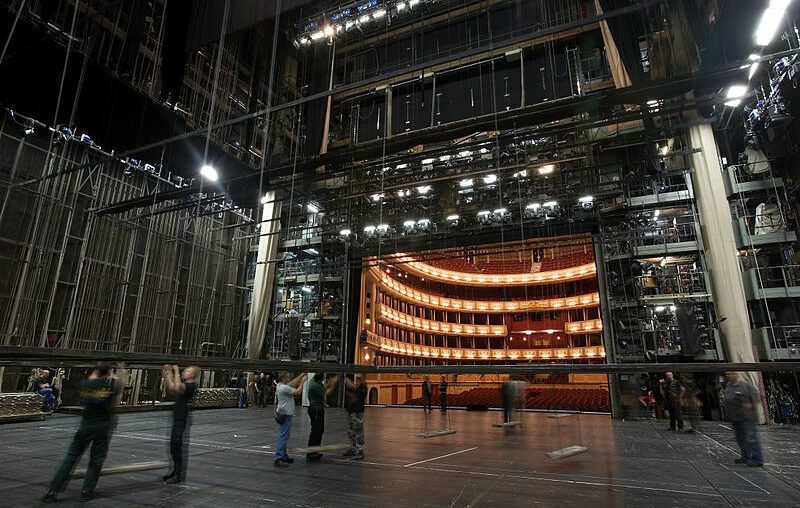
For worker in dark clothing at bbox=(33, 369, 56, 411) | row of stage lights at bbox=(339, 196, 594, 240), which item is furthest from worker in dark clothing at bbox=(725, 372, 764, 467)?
worker in dark clothing at bbox=(33, 369, 56, 411)

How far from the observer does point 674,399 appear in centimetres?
1129

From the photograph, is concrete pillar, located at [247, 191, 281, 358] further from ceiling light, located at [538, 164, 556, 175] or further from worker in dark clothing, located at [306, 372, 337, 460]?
ceiling light, located at [538, 164, 556, 175]

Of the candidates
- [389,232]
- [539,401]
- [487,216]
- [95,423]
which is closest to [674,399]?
[487,216]

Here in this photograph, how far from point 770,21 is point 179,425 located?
1099 cm

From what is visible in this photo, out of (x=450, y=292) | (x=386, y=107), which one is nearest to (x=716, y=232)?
(x=386, y=107)

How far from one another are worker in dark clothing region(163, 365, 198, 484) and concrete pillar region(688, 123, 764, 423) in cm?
1347

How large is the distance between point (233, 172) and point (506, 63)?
38.8 feet

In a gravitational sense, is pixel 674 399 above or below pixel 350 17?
below

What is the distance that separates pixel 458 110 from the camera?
507 inches

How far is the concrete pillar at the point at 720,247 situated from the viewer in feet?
37.9

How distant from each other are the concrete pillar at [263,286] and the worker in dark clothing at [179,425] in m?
10.4

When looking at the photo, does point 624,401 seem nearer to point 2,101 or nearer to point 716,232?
point 716,232

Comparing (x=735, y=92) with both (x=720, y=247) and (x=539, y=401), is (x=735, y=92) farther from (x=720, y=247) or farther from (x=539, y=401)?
(x=539, y=401)

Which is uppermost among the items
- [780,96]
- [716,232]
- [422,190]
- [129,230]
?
[780,96]
